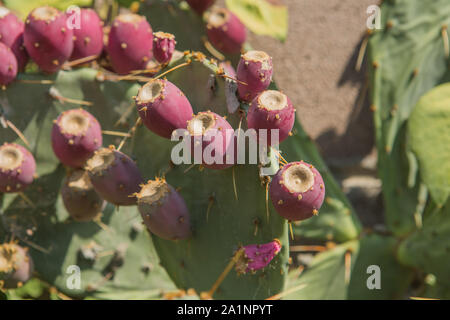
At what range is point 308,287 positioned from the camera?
5.30 feet

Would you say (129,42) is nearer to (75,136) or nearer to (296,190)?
(75,136)

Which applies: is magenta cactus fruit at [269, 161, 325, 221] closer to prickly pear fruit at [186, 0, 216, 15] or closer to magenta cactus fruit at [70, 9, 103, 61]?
magenta cactus fruit at [70, 9, 103, 61]

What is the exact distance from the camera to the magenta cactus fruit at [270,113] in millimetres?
976

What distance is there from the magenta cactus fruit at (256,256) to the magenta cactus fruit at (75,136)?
1.41 feet

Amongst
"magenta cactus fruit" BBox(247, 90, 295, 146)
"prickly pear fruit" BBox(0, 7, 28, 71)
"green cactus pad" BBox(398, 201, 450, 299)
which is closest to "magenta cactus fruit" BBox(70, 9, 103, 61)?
"prickly pear fruit" BBox(0, 7, 28, 71)

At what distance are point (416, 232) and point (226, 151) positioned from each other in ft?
2.67

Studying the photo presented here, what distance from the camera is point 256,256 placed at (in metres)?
1.11

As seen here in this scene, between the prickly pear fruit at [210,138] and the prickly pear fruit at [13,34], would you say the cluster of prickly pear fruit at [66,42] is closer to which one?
the prickly pear fruit at [13,34]

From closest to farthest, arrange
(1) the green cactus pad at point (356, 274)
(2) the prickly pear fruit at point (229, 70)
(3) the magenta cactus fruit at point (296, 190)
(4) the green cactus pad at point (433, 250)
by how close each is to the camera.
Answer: (3) the magenta cactus fruit at point (296, 190), (2) the prickly pear fruit at point (229, 70), (4) the green cactus pad at point (433, 250), (1) the green cactus pad at point (356, 274)

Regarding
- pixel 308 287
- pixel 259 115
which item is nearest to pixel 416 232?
pixel 308 287

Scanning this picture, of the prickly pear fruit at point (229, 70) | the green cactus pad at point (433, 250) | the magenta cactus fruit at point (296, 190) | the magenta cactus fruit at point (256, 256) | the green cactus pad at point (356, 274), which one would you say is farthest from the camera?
the green cactus pad at point (356, 274)

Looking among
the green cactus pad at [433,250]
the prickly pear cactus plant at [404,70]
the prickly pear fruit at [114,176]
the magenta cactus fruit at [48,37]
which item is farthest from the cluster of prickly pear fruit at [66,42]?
the green cactus pad at [433,250]

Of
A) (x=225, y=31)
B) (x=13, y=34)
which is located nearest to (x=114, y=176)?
(x=13, y=34)

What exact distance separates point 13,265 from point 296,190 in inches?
29.1
